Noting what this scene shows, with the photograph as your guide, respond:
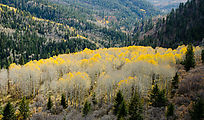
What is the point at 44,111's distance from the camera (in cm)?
7012

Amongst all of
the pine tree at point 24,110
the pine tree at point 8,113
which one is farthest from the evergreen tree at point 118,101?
the pine tree at point 8,113

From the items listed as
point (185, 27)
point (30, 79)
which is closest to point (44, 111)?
point (30, 79)

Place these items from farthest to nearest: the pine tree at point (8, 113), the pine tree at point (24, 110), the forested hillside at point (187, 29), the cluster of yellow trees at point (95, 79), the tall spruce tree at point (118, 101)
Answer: the forested hillside at point (187, 29), the cluster of yellow trees at point (95, 79), the pine tree at point (24, 110), the tall spruce tree at point (118, 101), the pine tree at point (8, 113)

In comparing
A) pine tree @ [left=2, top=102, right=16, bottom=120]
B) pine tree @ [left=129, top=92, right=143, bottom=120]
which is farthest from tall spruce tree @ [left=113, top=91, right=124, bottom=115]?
pine tree @ [left=2, top=102, right=16, bottom=120]

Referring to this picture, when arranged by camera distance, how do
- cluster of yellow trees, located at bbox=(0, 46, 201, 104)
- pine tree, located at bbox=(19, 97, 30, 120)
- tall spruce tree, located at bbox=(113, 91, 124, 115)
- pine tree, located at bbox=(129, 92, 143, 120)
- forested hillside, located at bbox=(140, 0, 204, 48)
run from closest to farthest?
1. pine tree, located at bbox=(129, 92, 143, 120)
2. tall spruce tree, located at bbox=(113, 91, 124, 115)
3. pine tree, located at bbox=(19, 97, 30, 120)
4. cluster of yellow trees, located at bbox=(0, 46, 201, 104)
5. forested hillside, located at bbox=(140, 0, 204, 48)

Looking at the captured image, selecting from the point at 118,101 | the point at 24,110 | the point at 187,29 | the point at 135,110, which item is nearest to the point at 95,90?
the point at 118,101

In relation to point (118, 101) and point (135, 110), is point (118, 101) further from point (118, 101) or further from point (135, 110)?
point (135, 110)

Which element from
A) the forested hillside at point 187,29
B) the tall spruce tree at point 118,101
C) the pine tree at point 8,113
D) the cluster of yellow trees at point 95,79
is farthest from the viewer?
the forested hillside at point 187,29

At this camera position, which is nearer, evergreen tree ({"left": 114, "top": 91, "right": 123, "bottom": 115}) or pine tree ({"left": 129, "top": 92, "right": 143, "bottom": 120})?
pine tree ({"left": 129, "top": 92, "right": 143, "bottom": 120})

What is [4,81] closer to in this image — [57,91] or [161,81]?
[57,91]

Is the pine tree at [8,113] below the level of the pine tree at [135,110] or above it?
below

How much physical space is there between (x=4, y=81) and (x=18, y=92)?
31.0 feet

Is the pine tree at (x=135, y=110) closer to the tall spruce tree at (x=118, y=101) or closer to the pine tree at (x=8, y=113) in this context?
the tall spruce tree at (x=118, y=101)

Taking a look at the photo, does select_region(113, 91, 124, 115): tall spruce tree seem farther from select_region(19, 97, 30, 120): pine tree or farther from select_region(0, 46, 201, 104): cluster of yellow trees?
select_region(19, 97, 30, 120): pine tree
